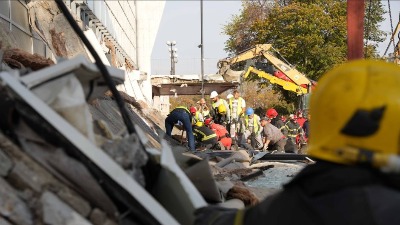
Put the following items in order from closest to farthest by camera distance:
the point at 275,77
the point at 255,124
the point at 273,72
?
the point at 255,124
the point at 275,77
the point at 273,72

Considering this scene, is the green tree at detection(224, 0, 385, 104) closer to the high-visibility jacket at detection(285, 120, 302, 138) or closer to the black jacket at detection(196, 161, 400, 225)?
the high-visibility jacket at detection(285, 120, 302, 138)

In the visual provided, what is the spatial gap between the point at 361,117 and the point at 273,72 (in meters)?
19.7

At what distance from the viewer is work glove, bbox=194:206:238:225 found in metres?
1.78

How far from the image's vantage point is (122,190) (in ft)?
5.83

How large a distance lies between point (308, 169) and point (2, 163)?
3.16 ft

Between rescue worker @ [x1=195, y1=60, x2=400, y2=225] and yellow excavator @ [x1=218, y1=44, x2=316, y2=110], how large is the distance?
1861 cm

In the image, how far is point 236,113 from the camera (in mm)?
15211

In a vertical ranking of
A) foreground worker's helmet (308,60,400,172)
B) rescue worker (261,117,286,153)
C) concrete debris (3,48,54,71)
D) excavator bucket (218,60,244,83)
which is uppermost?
excavator bucket (218,60,244,83)

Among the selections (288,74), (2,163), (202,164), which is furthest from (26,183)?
(288,74)

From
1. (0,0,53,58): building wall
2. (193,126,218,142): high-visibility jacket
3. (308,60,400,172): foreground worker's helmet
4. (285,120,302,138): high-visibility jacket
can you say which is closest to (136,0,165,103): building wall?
(285,120,302,138): high-visibility jacket

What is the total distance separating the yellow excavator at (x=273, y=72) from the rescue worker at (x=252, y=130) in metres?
5.68

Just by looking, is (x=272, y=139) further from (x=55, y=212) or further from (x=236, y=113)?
(x=55, y=212)

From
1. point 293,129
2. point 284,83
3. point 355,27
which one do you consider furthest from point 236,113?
point 355,27

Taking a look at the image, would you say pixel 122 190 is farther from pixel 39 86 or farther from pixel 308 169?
pixel 308 169
